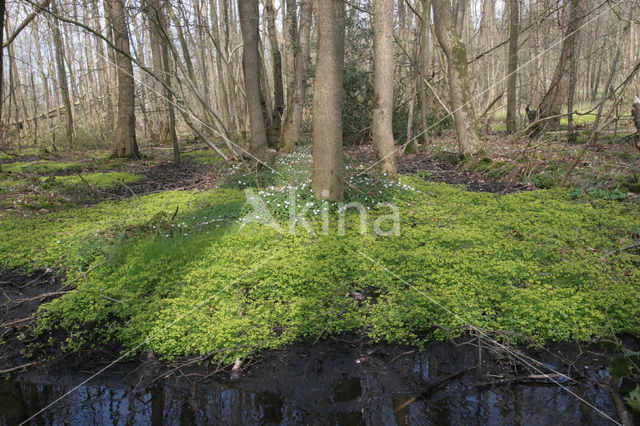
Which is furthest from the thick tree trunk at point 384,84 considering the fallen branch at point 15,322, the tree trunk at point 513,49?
the tree trunk at point 513,49

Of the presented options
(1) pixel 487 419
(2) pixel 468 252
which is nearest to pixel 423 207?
(2) pixel 468 252

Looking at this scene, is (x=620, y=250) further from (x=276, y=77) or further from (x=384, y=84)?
(x=276, y=77)

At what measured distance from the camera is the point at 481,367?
9.72 ft

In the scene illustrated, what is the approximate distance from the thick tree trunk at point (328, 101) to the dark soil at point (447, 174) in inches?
97.8

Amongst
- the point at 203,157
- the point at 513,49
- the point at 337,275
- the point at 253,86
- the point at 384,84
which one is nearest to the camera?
the point at 337,275

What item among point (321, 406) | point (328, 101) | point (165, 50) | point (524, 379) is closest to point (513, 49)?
point (328, 101)

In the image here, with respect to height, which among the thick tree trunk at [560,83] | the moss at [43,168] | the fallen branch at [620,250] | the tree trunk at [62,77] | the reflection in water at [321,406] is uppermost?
the tree trunk at [62,77]

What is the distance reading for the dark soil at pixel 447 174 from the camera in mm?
7457

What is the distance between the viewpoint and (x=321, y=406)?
267 cm

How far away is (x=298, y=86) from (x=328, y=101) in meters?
6.39

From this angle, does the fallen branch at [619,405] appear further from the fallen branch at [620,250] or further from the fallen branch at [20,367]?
the fallen branch at [20,367]

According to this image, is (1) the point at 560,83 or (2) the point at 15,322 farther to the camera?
(1) the point at 560,83

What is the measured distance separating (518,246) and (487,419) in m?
2.56

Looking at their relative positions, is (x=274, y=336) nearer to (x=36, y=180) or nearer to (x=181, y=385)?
(x=181, y=385)
